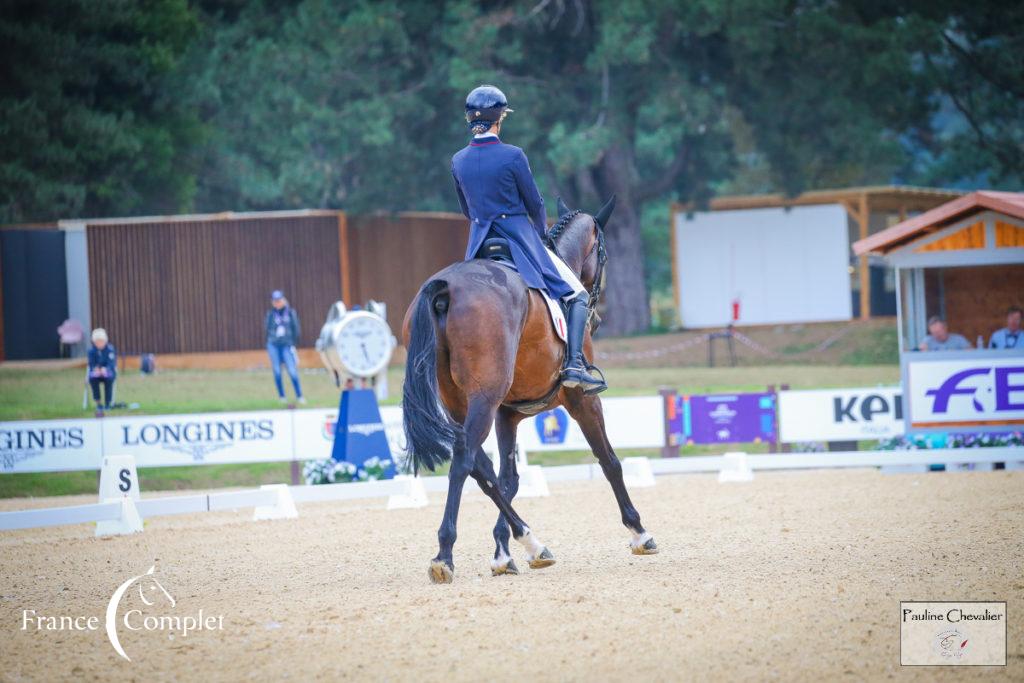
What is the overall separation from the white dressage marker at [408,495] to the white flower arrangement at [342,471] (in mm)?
918

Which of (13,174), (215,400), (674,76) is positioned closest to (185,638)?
(215,400)

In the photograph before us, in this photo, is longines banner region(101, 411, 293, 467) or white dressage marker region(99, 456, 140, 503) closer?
white dressage marker region(99, 456, 140, 503)

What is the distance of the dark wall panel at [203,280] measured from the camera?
27031mm

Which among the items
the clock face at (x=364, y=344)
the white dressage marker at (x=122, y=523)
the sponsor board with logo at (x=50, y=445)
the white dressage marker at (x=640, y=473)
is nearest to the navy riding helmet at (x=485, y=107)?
the white dressage marker at (x=122, y=523)

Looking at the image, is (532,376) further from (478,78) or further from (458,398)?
(478,78)

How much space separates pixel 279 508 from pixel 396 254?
18765 millimetres

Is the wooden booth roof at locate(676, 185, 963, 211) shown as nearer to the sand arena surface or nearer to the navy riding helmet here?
the sand arena surface

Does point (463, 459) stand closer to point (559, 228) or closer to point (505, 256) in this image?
point (505, 256)

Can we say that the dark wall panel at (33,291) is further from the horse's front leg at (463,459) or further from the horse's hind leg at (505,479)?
the horse's front leg at (463,459)

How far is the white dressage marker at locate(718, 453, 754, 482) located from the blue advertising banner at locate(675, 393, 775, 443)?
185cm

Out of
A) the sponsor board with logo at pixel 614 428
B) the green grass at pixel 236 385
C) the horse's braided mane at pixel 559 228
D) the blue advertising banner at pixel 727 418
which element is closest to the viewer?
the horse's braided mane at pixel 559 228

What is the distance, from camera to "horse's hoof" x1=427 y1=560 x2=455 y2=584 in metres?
7.60

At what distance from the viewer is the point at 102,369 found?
19.9 metres

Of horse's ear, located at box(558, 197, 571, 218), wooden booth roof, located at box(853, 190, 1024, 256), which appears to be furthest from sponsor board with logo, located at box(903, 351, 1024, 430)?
horse's ear, located at box(558, 197, 571, 218)
